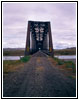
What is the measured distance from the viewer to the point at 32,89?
6.10m

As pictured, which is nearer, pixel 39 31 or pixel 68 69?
pixel 68 69

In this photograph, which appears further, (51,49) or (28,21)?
(28,21)

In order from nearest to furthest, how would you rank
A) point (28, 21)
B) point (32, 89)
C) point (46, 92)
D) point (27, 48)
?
point (46, 92) → point (32, 89) → point (27, 48) → point (28, 21)

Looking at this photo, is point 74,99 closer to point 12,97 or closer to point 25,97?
point 25,97

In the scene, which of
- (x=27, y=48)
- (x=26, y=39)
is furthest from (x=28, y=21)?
(x=27, y=48)

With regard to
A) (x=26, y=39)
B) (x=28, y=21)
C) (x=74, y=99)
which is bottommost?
(x=74, y=99)

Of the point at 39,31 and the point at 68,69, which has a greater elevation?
the point at 39,31

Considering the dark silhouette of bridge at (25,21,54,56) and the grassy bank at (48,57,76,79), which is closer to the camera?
the grassy bank at (48,57,76,79)

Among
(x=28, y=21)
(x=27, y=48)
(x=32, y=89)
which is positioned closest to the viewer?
(x=32, y=89)

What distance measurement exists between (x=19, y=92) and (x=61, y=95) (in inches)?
67.2

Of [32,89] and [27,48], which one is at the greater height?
[27,48]

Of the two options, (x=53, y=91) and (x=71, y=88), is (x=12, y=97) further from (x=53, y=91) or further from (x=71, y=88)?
(x=71, y=88)

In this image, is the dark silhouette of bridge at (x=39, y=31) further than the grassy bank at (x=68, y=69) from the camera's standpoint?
Yes

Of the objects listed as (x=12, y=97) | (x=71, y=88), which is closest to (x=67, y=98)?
(x=71, y=88)
